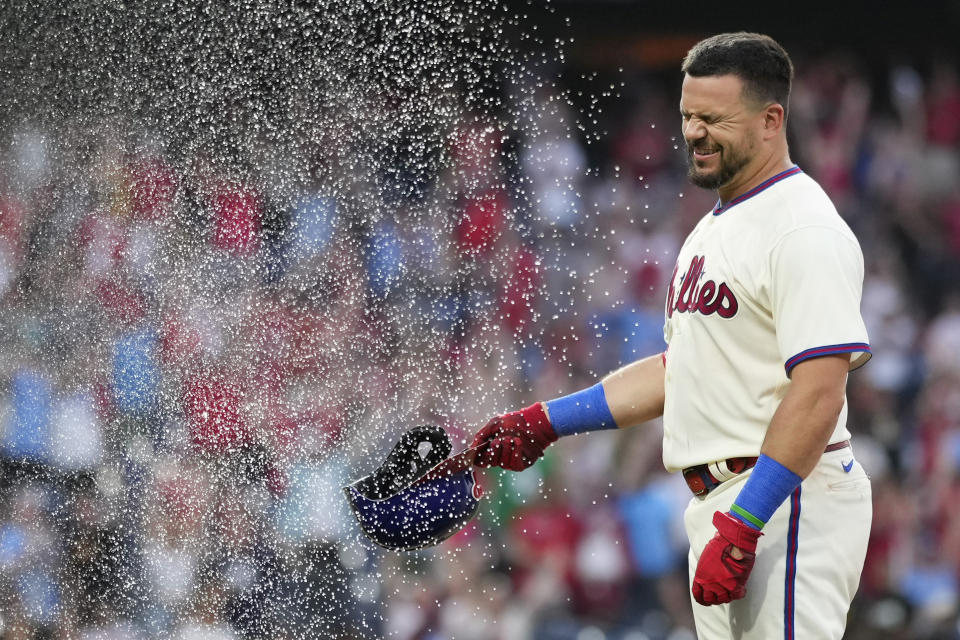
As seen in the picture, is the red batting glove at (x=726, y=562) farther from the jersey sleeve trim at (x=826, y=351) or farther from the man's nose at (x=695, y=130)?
the man's nose at (x=695, y=130)

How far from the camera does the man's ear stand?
2.06 meters

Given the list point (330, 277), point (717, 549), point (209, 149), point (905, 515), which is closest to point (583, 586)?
point (905, 515)

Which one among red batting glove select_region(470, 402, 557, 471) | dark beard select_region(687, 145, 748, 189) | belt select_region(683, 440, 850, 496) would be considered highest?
dark beard select_region(687, 145, 748, 189)

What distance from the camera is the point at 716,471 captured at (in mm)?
2055

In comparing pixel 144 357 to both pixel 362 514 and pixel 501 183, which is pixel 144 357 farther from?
pixel 362 514

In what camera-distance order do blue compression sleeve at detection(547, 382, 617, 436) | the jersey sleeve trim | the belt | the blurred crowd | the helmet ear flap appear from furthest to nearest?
the blurred crowd, the helmet ear flap, blue compression sleeve at detection(547, 382, 617, 436), the belt, the jersey sleeve trim

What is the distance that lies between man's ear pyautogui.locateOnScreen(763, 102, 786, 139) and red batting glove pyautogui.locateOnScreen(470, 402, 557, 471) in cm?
78

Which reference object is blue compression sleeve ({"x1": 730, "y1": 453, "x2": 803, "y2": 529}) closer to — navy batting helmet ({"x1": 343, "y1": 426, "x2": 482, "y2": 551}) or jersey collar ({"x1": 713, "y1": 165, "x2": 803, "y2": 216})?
jersey collar ({"x1": 713, "y1": 165, "x2": 803, "y2": 216})

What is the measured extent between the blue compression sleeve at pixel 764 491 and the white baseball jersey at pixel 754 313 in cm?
14

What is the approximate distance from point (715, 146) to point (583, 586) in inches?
144

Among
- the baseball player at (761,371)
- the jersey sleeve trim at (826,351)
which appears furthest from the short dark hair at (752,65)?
the jersey sleeve trim at (826,351)

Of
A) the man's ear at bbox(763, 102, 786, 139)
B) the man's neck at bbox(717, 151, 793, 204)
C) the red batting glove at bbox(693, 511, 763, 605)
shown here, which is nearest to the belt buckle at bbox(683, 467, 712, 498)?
the red batting glove at bbox(693, 511, 763, 605)

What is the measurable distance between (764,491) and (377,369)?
3984mm

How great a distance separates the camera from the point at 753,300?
198 cm
